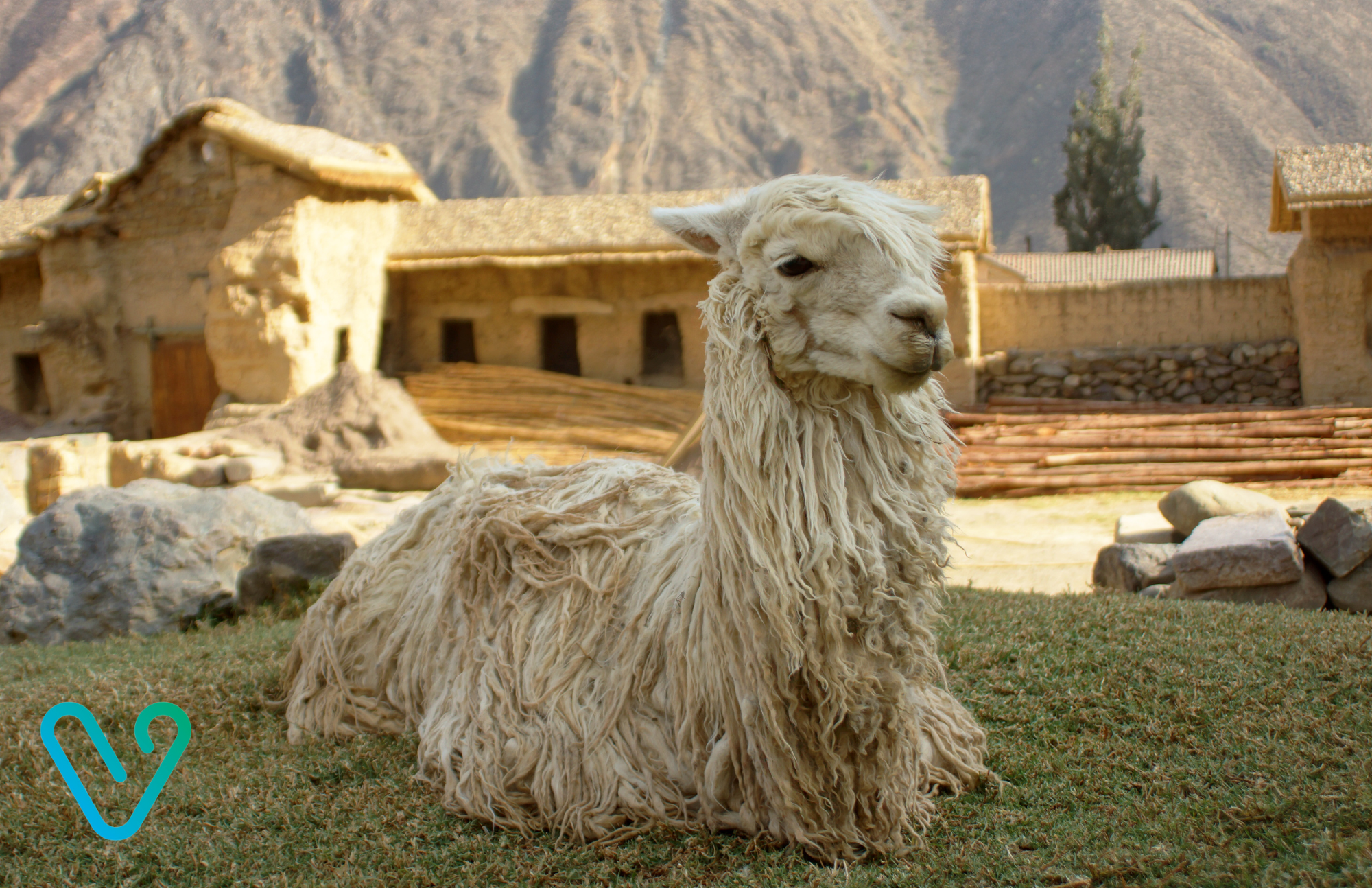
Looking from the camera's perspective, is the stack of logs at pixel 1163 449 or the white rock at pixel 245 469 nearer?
the stack of logs at pixel 1163 449

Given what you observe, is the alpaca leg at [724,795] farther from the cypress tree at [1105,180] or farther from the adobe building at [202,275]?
the cypress tree at [1105,180]

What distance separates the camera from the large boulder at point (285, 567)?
18.4ft

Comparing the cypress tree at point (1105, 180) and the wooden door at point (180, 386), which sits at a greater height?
the cypress tree at point (1105, 180)

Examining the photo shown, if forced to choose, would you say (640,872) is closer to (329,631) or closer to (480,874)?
(480,874)

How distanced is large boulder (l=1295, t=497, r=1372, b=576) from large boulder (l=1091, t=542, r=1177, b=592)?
2.10 feet

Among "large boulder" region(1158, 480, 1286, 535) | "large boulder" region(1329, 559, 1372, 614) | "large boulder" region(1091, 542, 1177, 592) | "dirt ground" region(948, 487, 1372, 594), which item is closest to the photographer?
"large boulder" region(1329, 559, 1372, 614)

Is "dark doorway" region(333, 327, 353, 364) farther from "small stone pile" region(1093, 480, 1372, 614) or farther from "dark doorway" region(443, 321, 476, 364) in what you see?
"small stone pile" region(1093, 480, 1372, 614)

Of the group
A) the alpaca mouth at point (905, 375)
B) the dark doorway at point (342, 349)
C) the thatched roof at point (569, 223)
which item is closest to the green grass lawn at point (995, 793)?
the alpaca mouth at point (905, 375)

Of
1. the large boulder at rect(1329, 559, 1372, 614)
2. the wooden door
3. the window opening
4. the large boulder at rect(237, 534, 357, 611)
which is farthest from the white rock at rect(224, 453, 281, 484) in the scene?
the window opening

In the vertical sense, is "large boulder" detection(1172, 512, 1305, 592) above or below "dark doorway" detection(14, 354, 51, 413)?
below

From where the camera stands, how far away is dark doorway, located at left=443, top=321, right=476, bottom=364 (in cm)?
1389

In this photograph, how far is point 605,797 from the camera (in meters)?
2.61

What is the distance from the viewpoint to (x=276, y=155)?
1210 centimetres

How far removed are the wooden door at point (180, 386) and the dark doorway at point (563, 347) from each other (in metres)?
4.45
